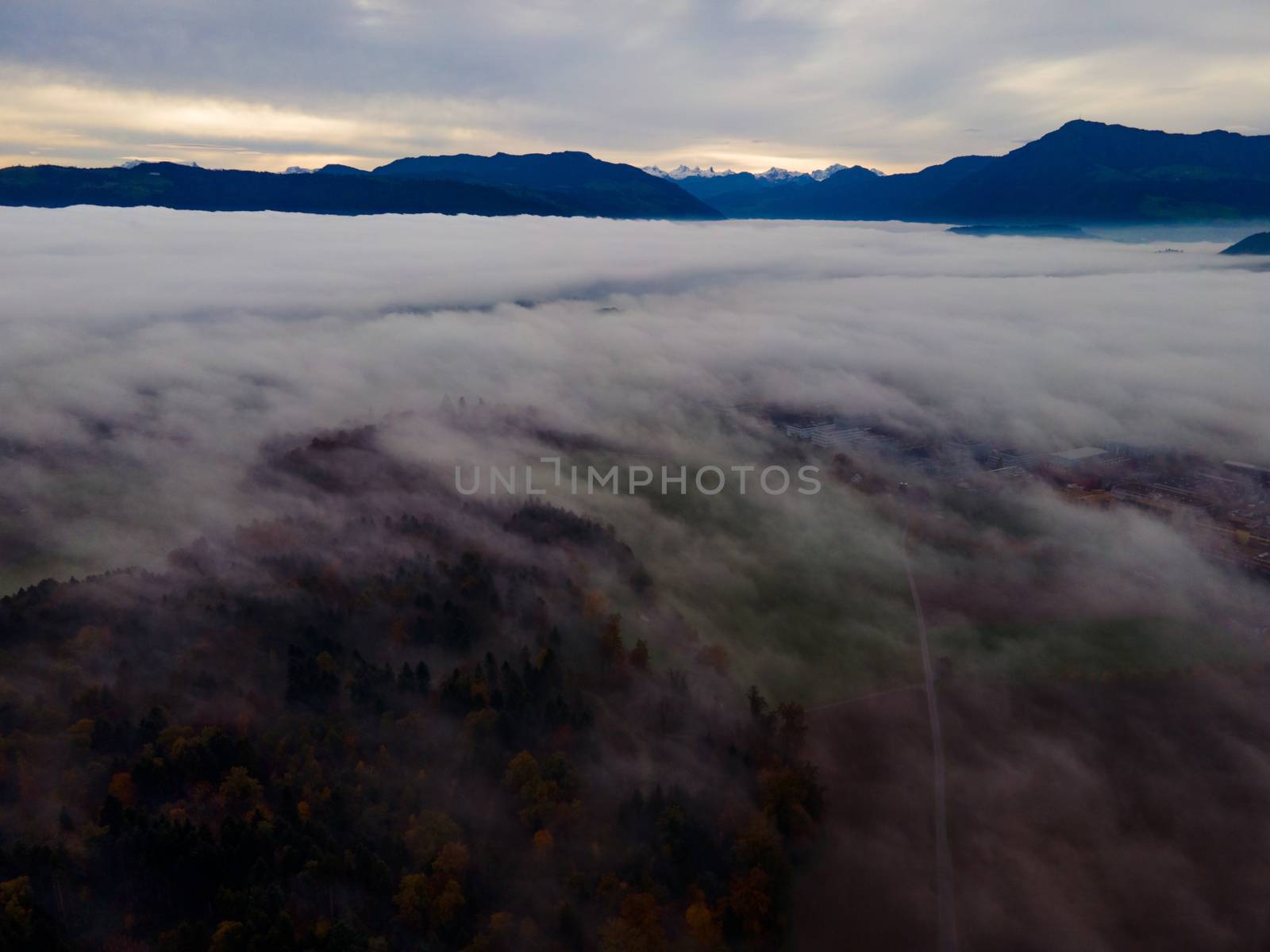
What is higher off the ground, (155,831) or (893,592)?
(155,831)

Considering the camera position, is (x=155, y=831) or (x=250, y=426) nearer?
(x=155, y=831)

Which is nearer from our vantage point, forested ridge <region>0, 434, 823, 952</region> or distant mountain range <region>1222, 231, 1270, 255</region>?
forested ridge <region>0, 434, 823, 952</region>

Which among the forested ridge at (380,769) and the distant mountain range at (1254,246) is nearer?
the forested ridge at (380,769)

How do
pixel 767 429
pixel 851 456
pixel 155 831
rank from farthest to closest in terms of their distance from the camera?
pixel 767 429 < pixel 851 456 < pixel 155 831

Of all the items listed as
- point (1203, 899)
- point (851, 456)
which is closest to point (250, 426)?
point (851, 456)

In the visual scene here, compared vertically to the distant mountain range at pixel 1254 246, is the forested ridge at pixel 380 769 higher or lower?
lower

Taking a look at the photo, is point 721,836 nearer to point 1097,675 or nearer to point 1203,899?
point 1203,899

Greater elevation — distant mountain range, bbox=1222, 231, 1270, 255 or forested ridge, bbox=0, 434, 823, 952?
distant mountain range, bbox=1222, 231, 1270, 255

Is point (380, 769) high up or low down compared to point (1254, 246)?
down

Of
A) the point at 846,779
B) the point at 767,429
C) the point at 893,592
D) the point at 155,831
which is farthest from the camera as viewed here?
the point at 767,429

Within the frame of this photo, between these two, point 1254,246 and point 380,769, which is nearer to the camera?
point 380,769
